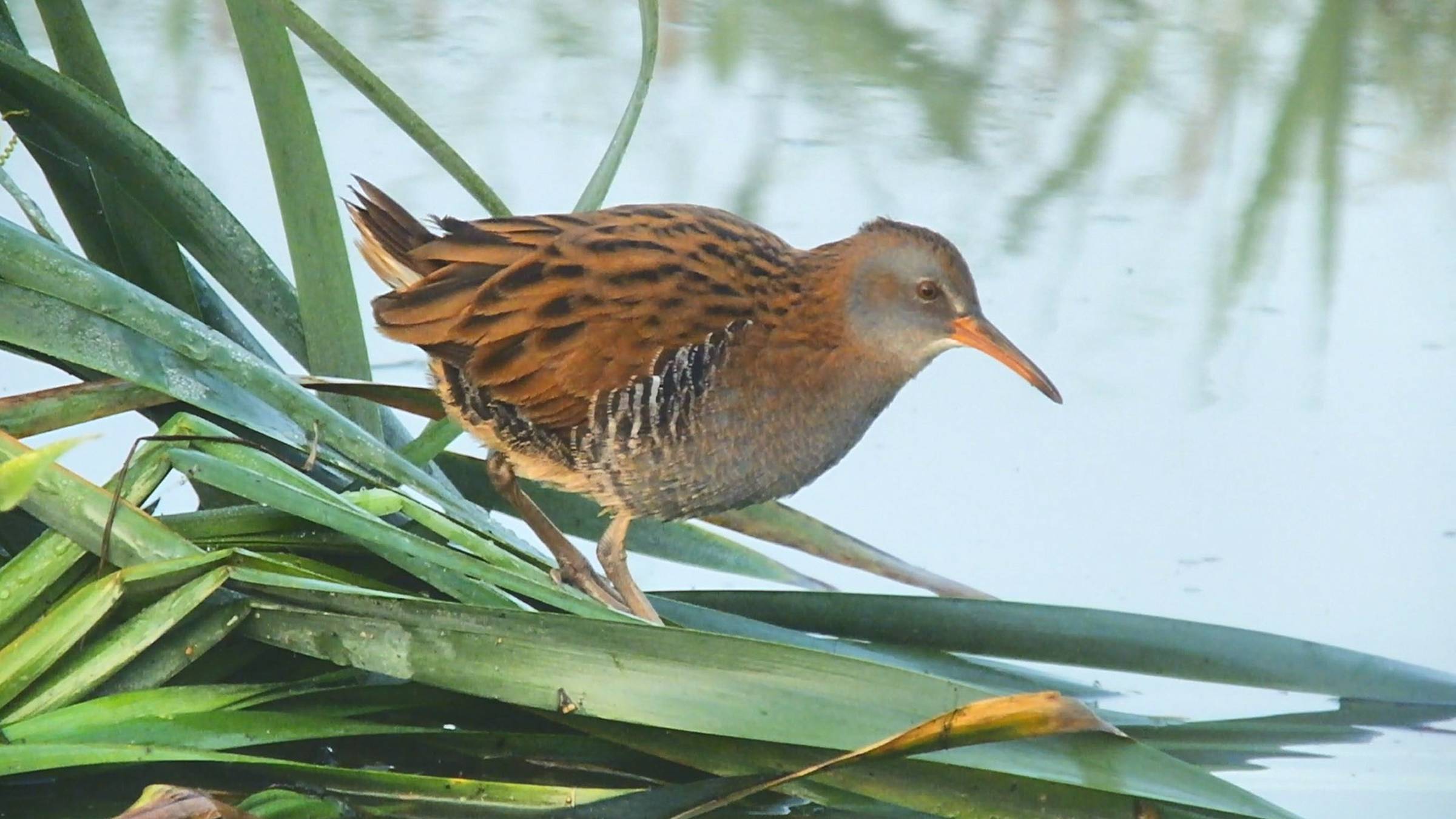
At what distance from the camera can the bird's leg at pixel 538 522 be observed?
2.25 metres

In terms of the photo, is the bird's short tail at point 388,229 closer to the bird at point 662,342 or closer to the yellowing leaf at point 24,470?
the bird at point 662,342

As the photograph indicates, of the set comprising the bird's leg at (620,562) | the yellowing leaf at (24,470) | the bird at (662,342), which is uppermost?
the bird at (662,342)

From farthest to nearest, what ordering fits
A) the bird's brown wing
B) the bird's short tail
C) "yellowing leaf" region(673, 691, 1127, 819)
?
1. the bird's short tail
2. the bird's brown wing
3. "yellowing leaf" region(673, 691, 1127, 819)

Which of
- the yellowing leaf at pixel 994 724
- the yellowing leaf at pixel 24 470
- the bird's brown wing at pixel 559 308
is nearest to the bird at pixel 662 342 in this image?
the bird's brown wing at pixel 559 308

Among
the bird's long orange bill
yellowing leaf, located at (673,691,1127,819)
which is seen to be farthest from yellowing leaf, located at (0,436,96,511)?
the bird's long orange bill

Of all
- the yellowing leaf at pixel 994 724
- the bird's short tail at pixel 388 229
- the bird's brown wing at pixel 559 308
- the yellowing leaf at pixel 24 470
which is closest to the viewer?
the yellowing leaf at pixel 24 470

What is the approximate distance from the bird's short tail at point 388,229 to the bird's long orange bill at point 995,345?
668 millimetres

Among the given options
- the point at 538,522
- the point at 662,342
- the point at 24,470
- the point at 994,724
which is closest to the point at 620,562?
the point at 538,522

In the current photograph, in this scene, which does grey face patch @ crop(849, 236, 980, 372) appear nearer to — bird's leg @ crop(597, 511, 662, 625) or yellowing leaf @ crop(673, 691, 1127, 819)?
bird's leg @ crop(597, 511, 662, 625)

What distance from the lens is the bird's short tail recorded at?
2.21 m

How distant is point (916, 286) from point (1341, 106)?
2.17 m

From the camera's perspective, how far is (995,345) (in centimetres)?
212

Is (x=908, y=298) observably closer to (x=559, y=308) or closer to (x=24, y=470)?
(x=559, y=308)

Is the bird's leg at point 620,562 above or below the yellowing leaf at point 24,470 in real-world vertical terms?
above
